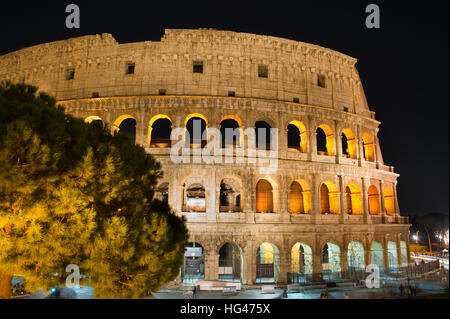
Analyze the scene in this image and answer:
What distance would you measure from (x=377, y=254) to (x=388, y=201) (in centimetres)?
503

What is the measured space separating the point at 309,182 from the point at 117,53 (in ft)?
52.7

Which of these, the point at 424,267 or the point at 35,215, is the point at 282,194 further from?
the point at 35,215

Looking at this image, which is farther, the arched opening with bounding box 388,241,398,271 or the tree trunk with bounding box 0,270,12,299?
the arched opening with bounding box 388,241,398,271

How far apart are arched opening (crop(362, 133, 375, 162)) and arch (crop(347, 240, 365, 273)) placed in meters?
7.01

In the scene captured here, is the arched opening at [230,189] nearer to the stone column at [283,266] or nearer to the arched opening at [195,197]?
the arched opening at [195,197]

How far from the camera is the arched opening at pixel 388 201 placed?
26811mm

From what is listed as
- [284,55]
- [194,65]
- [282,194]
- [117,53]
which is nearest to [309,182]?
[282,194]

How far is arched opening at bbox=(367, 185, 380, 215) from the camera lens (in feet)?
84.2

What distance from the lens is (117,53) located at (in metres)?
22.4

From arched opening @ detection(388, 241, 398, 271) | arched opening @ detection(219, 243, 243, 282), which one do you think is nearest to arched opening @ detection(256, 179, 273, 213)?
arched opening @ detection(219, 243, 243, 282)

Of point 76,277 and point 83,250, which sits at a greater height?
point 83,250

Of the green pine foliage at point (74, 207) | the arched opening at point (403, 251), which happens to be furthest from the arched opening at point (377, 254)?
the green pine foliage at point (74, 207)

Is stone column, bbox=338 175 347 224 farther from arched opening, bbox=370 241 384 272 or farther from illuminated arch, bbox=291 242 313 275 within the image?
arched opening, bbox=370 241 384 272

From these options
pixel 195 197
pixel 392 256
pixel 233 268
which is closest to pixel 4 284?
pixel 233 268
